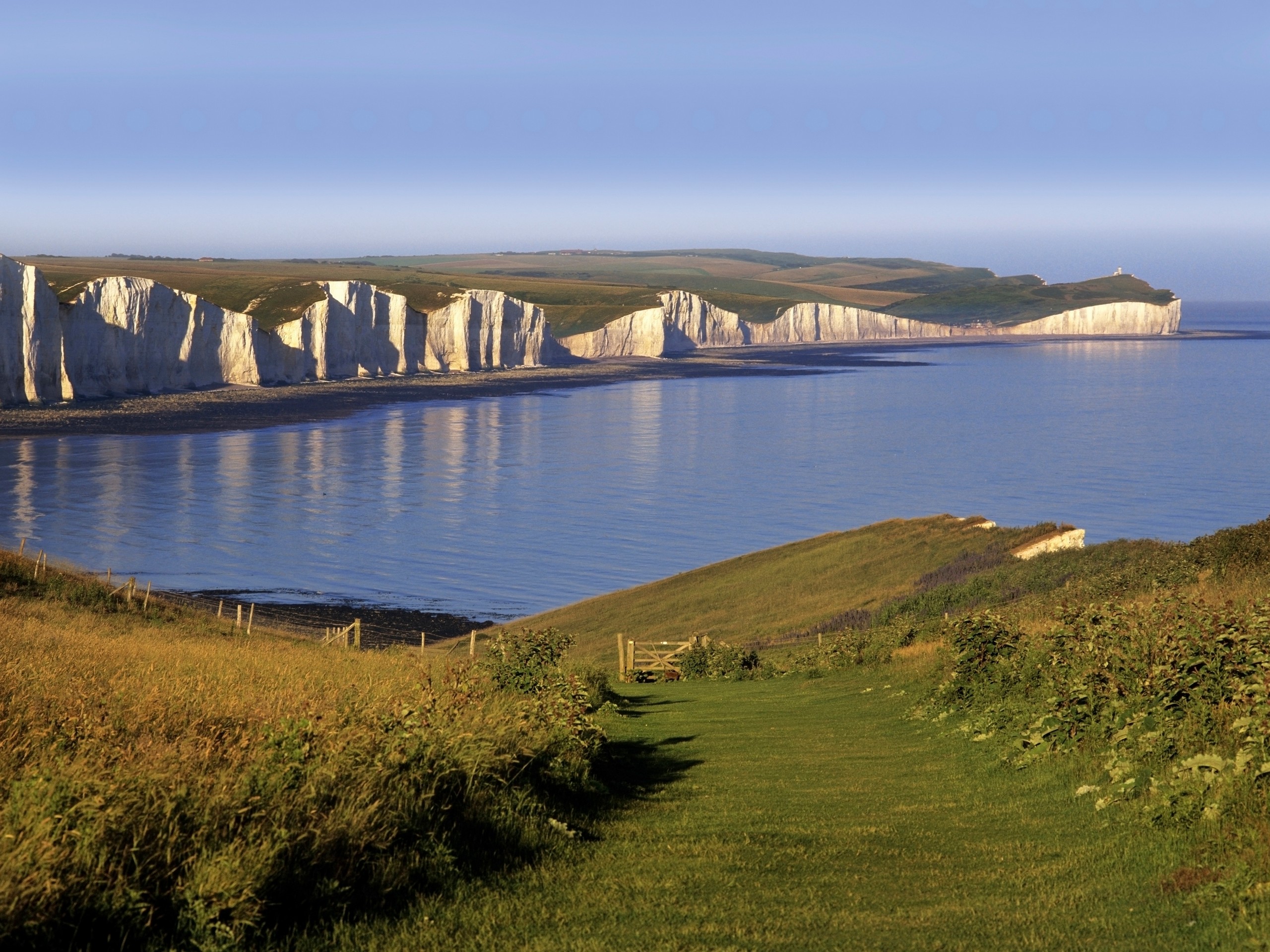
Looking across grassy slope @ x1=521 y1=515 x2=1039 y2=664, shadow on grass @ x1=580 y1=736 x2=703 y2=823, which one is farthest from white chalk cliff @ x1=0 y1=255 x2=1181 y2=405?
shadow on grass @ x1=580 y1=736 x2=703 y2=823

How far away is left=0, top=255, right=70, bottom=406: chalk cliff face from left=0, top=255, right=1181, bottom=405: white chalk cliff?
0.28ft

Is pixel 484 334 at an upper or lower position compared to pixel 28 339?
upper

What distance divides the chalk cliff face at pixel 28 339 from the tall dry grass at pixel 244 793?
303ft

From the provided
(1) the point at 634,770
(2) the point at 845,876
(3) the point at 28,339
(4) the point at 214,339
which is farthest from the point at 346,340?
(2) the point at 845,876

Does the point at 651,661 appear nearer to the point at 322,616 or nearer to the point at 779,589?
the point at 779,589

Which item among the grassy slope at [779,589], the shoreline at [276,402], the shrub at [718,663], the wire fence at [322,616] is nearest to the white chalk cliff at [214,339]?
the shoreline at [276,402]

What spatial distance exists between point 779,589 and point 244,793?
3135 cm

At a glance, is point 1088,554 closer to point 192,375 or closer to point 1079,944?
point 1079,944

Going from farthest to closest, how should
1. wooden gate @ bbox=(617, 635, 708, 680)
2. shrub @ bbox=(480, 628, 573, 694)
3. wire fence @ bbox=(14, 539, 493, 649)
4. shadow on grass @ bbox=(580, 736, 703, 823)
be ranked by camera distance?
wire fence @ bbox=(14, 539, 493, 649), wooden gate @ bbox=(617, 635, 708, 680), shrub @ bbox=(480, 628, 573, 694), shadow on grass @ bbox=(580, 736, 703, 823)

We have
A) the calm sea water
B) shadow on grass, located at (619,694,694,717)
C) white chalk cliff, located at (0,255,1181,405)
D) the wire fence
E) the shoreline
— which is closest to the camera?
shadow on grass, located at (619,694,694,717)

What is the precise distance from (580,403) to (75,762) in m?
126

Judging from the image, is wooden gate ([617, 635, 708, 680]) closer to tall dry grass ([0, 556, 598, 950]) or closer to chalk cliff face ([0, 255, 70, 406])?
tall dry grass ([0, 556, 598, 950])

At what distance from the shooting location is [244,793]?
24.8 ft

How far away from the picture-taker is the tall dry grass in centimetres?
645
